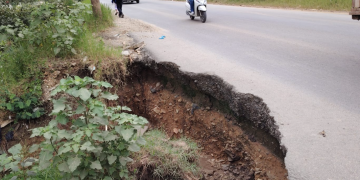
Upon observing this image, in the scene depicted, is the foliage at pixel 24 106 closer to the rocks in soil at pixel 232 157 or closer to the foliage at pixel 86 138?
the foliage at pixel 86 138

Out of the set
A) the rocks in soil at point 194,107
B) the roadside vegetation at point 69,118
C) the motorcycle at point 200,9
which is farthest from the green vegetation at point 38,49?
the motorcycle at point 200,9

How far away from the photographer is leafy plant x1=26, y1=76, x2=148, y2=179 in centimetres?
240

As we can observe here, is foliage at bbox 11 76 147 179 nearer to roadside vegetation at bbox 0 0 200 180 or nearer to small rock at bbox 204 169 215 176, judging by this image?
roadside vegetation at bbox 0 0 200 180

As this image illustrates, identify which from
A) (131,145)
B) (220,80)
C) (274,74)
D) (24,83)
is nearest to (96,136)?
(131,145)

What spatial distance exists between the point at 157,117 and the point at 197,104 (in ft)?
3.07

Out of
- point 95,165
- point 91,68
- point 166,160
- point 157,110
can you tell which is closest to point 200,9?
point 157,110

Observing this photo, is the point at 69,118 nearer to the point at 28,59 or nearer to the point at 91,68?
the point at 91,68

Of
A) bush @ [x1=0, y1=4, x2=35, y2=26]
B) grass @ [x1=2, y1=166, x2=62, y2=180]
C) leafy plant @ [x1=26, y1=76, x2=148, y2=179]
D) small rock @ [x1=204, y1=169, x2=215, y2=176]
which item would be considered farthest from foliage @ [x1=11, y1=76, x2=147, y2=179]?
bush @ [x1=0, y1=4, x2=35, y2=26]

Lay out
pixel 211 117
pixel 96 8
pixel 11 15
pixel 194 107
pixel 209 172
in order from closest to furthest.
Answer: pixel 209 172
pixel 211 117
pixel 194 107
pixel 11 15
pixel 96 8

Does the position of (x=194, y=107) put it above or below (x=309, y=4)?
below

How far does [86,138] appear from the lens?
101 inches

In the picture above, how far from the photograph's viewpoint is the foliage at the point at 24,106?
13.5 ft

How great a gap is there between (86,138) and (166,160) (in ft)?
4.07

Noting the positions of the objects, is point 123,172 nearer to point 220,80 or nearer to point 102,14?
point 220,80
